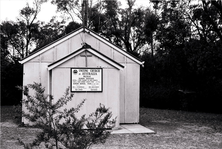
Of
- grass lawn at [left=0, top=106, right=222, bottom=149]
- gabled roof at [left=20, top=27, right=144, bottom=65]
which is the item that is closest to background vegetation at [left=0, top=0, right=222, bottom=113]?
gabled roof at [left=20, top=27, right=144, bottom=65]

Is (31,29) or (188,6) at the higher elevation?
(31,29)

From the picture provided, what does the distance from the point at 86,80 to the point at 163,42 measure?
12.0 m

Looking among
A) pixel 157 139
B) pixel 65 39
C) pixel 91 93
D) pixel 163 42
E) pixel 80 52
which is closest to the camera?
pixel 157 139

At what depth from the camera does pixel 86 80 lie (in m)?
13.8

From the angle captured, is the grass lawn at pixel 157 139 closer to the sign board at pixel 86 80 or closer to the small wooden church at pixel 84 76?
the small wooden church at pixel 84 76

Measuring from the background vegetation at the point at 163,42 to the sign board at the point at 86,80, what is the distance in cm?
392

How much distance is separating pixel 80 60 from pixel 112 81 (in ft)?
5.58

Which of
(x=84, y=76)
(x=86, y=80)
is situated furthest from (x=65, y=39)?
(x=86, y=80)

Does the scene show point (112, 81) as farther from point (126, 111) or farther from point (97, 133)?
point (97, 133)

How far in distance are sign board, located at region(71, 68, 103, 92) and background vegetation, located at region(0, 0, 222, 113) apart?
3.92 meters

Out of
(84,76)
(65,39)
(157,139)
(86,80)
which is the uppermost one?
(65,39)

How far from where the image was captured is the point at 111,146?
10156 mm

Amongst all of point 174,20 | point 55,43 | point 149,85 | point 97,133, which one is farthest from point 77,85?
point 149,85

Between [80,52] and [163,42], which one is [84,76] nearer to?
[80,52]
